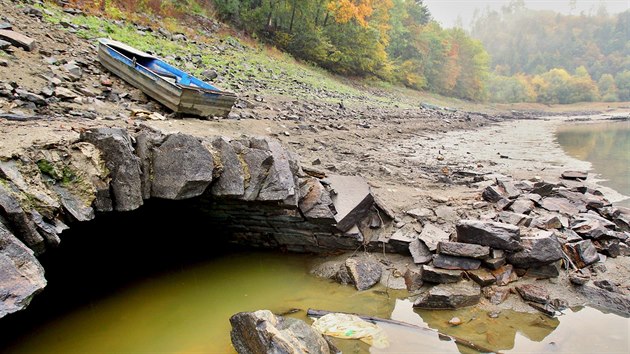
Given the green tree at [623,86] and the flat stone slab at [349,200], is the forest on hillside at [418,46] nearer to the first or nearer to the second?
the green tree at [623,86]

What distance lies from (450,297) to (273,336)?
245cm

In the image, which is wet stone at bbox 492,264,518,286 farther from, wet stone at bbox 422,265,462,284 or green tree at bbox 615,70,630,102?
green tree at bbox 615,70,630,102

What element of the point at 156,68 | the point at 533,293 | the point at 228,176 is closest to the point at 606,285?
the point at 533,293

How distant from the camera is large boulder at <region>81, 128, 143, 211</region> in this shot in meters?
4.71

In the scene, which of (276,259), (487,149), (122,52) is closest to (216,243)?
(276,259)

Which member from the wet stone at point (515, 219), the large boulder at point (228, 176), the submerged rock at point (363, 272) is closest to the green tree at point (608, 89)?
the wet stone at point (515, 219)

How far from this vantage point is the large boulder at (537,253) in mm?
5254

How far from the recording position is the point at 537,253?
526 cm

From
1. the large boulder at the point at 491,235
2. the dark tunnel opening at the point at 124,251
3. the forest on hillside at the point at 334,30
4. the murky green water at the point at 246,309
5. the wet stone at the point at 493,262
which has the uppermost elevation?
the forest on hillside at the point at 334,30

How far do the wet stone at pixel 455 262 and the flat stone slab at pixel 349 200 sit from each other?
1.49m

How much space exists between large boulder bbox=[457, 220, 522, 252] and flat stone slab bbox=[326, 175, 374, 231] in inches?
62.8

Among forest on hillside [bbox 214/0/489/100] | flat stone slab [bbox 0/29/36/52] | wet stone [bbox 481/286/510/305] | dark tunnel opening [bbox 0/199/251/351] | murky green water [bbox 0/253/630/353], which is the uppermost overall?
forest on hillside [bbox 214/0/489/100]

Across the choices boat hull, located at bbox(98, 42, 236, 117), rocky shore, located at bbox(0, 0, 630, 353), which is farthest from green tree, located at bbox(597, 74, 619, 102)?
boat hull, located at bbox(98, 42, 236, 117)

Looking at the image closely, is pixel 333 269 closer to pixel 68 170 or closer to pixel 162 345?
pixel 162 345
